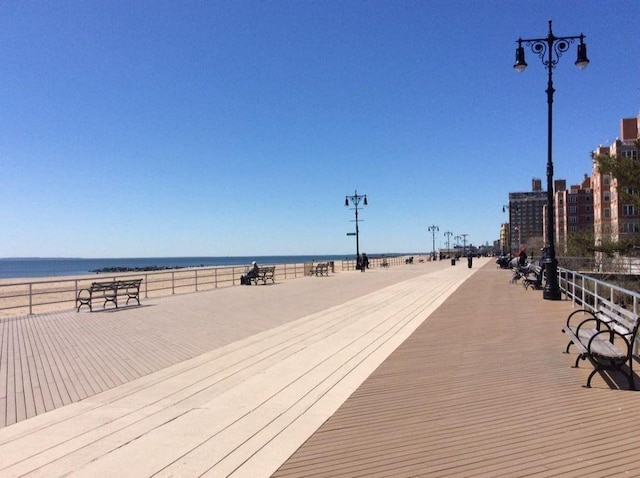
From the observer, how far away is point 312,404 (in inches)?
205

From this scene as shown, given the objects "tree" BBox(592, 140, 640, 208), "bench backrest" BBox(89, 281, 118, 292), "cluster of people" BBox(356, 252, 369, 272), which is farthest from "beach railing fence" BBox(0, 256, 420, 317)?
"tree" BBox(592, 140, 640, 208)

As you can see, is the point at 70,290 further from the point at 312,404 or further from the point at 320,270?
the point at 320,270

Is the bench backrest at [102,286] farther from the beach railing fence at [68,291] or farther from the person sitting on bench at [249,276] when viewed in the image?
the person sitting on bench at [249,276]

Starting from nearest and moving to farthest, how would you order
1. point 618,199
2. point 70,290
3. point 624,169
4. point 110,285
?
1. point 70,290
2. point 110,285
3. point 624,169
4. point 618,199

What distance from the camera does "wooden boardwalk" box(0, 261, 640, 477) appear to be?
3.76m

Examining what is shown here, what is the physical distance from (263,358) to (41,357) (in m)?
3.56

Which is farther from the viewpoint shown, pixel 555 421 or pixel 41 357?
pixel 41 357

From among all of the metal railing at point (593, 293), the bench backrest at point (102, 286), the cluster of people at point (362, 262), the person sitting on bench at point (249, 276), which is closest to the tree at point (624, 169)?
the metal railing at point (593, 293)

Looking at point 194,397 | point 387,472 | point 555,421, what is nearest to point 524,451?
point 555,421

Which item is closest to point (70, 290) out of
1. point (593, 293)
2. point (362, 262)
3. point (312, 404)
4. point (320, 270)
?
point (312, 404)

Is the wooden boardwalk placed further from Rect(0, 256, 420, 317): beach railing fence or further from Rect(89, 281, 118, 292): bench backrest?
Rect(89, 281, 118, 292): bench backrest

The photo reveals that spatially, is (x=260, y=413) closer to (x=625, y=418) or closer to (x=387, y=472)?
(x=387, y=472)

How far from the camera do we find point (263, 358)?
24.8ft

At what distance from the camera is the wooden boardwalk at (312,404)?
12.3ft
